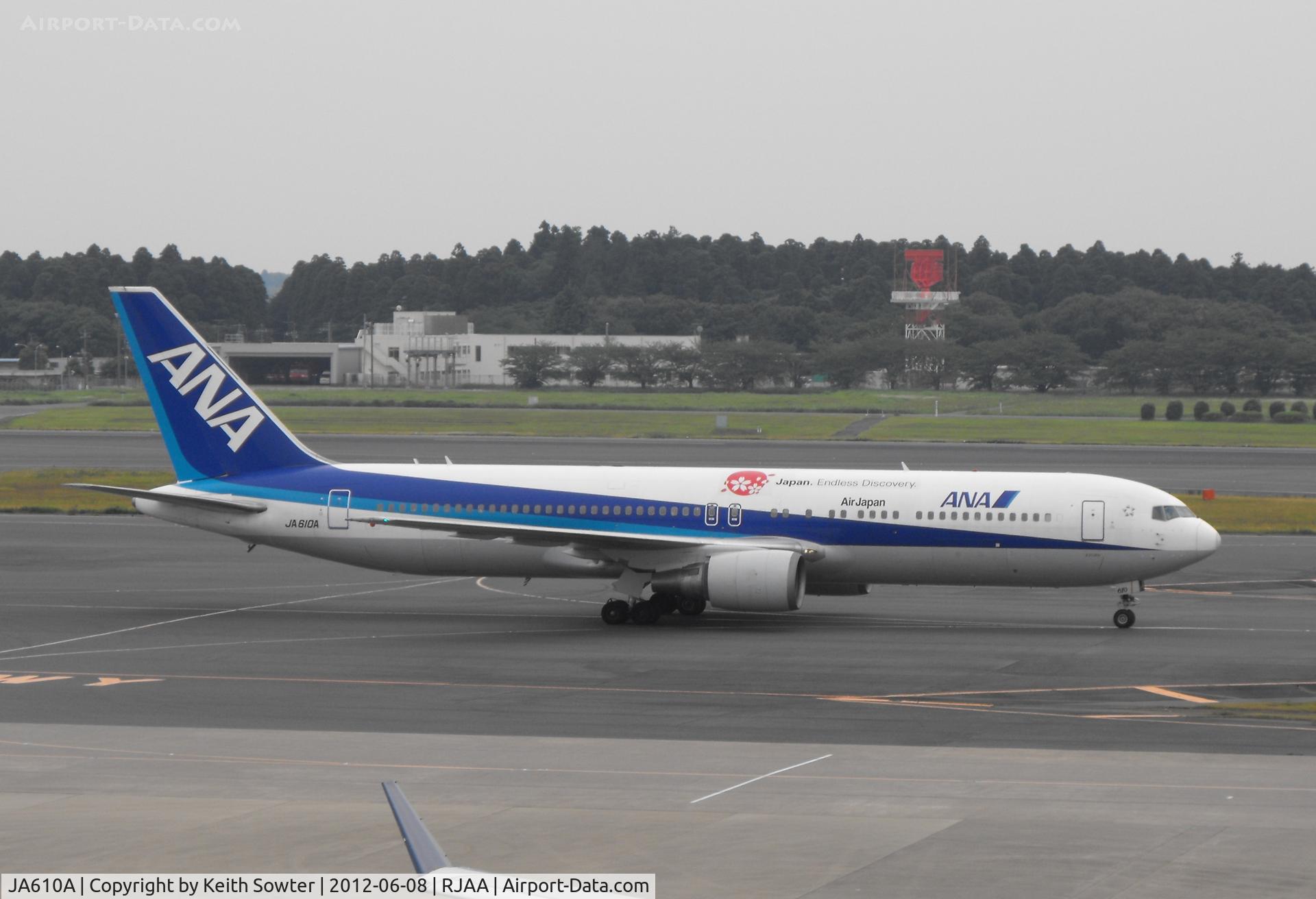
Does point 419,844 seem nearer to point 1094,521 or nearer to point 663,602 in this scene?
point 663,602

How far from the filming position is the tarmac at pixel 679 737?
16.0 metres

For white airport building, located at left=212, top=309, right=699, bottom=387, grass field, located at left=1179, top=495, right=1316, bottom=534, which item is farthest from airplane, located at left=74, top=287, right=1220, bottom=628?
white airport building, located at left=212, top=309, right=699, bottom=387

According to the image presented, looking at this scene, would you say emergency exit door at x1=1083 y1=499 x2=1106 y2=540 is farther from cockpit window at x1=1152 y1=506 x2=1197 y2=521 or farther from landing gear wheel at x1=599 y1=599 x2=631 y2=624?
landing gear wheel at x1=599 y1=599 x2=631 y2=624

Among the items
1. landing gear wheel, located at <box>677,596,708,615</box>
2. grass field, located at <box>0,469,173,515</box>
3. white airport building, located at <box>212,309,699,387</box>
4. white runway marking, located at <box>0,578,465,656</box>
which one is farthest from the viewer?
white airport building, located at <box>212,309,699,387</box>

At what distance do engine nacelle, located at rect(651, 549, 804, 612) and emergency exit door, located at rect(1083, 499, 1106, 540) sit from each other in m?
6.77

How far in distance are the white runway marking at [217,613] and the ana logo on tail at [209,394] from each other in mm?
4095

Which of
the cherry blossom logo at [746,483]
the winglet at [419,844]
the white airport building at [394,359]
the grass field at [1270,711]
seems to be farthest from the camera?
the white airport building at [394,359]

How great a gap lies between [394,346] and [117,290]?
144215mm

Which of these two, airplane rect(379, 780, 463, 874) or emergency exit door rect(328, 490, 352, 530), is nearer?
airplane rect(379, 780, 463, 874)

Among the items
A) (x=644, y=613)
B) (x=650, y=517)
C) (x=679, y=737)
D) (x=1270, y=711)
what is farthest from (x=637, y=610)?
(x=1270, y=711)

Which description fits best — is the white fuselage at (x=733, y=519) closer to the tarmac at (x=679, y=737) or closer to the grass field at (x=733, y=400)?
the tarmac at (x=679, y=737)

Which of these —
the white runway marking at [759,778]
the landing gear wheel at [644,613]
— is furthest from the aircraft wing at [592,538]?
the white runway marking at [759,778]

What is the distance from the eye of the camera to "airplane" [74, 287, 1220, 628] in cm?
3500

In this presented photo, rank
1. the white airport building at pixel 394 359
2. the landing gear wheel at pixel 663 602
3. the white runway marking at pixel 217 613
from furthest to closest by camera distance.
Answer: the white airport building at pixel 394 359
the landing gear wheel at pixel 663 602
the white runway marking at pixel 217 613
